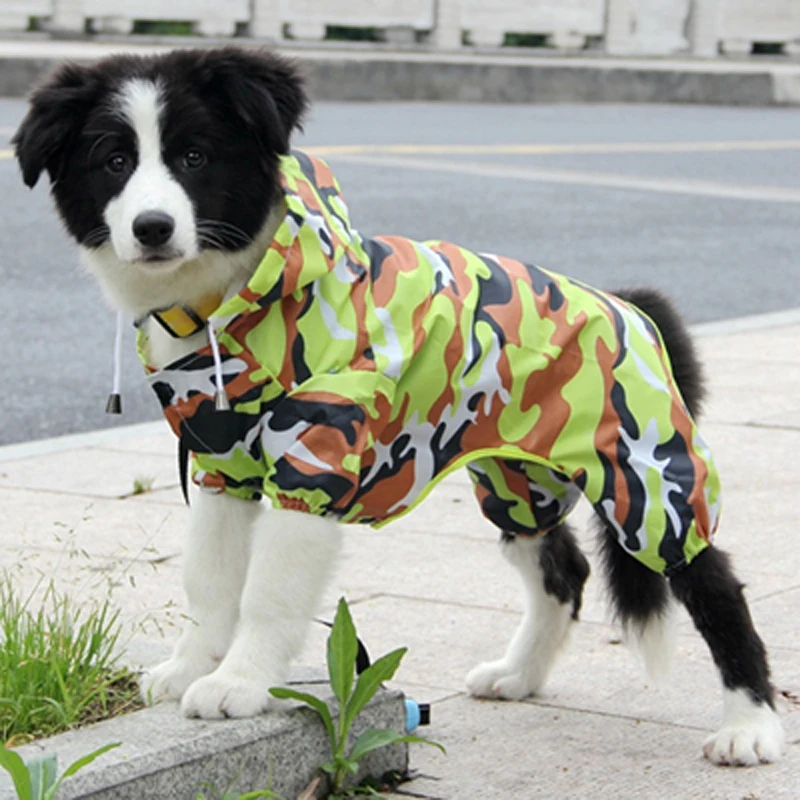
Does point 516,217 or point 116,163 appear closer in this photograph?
point 116,163

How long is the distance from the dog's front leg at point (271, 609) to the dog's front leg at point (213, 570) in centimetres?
20

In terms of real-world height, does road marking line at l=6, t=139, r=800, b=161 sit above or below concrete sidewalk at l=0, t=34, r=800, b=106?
above

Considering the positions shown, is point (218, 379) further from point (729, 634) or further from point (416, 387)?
point (729, 634)

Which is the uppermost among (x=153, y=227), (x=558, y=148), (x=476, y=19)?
(x=153, y=227)

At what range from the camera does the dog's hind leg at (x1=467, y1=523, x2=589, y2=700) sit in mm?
4172

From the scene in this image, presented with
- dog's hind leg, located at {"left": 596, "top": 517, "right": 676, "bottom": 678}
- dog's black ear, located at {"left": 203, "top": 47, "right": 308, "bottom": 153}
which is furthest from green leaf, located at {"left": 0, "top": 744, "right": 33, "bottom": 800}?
dog's hind leg, located at {"left": 596, "top": 517, "right": 676, "bottom": 678}

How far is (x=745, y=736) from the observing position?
3.74 meters

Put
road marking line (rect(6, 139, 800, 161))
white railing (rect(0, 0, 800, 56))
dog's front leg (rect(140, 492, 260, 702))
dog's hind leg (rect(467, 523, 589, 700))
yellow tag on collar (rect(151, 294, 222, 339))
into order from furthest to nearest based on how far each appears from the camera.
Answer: white railing (rect(0, 0, 800, 56))
road marking line (rect(6, 139, 800, 161))
dog's hind leg (rect(467, 523, 589, 700))
dog's front leg (rect(140, 492, 260, 702))
yellow tag on collar (rect(151, 294, 222, 339))

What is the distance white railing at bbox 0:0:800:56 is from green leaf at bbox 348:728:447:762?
3201cm

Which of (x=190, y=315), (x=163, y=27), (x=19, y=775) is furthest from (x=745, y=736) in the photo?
(x=163, y=27)

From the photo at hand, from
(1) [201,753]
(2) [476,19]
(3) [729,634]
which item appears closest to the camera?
(1) [201,753]

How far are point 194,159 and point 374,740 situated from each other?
1.17 m

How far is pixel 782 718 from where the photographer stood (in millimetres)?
4008

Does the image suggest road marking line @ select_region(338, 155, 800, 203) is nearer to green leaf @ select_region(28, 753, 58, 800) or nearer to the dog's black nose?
the dog's black nose
